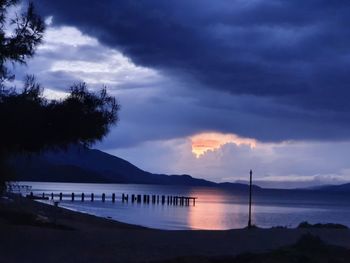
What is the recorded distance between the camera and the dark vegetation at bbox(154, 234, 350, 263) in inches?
582

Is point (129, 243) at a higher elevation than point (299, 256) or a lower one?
lower

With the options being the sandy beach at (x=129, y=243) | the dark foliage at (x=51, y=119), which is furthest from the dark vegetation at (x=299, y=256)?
the dark foliage at (x=51, y=119)

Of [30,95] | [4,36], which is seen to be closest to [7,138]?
[30,95]

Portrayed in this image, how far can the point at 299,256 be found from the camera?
14.9m

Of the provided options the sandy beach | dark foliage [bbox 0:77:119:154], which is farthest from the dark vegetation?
dark foliage [bbox 0:77:119:154]

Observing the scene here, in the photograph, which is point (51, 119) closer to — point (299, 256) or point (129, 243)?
point (129, 243)

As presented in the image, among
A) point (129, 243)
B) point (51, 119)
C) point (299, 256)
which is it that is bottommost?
point (129, 243)

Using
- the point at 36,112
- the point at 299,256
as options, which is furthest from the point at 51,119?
the point at 299,256

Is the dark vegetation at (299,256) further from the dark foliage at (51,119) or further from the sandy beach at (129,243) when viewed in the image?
the dark foliage at (51,119)

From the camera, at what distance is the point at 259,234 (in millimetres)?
21516

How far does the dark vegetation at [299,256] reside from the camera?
1478 centimetres

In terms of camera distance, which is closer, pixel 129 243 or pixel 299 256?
pixel 299 256

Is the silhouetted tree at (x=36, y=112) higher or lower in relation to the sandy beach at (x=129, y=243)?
higher

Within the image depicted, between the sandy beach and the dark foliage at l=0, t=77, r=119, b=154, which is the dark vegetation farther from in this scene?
the dark foliage at l=0, t=77, r=119, b=154
